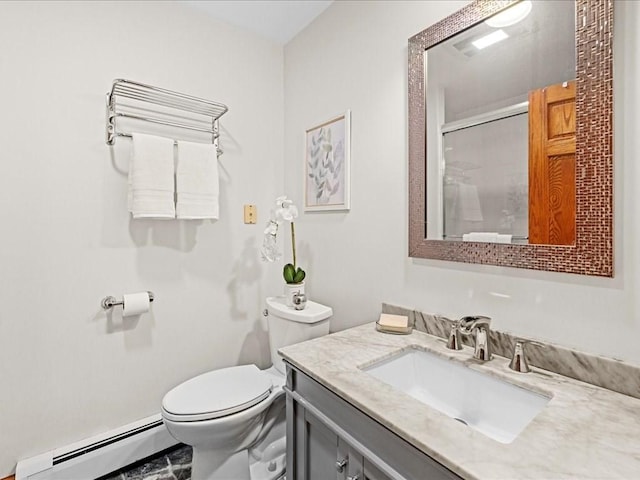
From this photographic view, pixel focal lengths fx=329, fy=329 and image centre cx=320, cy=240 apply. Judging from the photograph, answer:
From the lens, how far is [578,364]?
90cm

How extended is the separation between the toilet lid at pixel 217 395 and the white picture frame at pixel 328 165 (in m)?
0.93

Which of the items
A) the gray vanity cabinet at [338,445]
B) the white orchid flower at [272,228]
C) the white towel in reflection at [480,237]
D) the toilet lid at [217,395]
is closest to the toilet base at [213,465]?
the toilet lid at [217,395]

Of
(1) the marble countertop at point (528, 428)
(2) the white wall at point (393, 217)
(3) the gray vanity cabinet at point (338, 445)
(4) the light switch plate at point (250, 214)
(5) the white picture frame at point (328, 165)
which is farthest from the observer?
(4) the light switch plate at point (250, 214)

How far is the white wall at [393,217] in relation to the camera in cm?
84

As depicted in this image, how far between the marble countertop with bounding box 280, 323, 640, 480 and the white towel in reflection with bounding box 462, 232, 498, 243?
1.26ft

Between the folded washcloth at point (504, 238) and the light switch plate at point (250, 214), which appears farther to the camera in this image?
the light switch plate at point (250, 214)

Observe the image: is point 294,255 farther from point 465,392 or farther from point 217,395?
point 465,392

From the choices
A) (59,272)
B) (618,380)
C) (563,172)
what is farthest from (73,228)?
(618,380)

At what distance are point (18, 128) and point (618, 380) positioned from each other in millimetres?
2281

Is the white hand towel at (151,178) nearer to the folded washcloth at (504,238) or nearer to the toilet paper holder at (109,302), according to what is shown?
the toilet paper holder at (109,302)

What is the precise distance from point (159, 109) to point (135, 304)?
39.7 inches

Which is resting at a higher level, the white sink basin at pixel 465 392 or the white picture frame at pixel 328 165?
the white picture frame at pixel 328 165

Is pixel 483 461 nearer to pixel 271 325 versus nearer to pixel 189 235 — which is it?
pixel 271 325

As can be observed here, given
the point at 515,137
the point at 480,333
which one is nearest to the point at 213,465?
the point at 480,333
